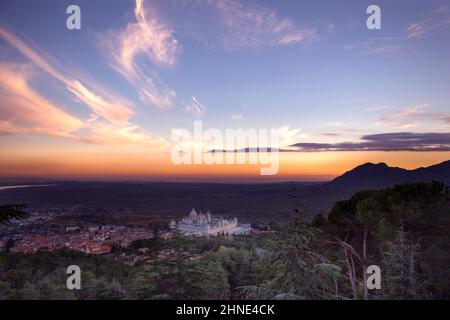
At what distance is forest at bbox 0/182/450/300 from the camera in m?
4.14

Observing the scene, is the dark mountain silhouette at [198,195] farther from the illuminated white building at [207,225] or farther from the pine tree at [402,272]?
the pine tree at [402,272]

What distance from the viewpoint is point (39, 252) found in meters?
9.20

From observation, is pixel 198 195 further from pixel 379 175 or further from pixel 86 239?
pixel 379 175

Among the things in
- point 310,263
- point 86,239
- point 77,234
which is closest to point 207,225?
point 86,239

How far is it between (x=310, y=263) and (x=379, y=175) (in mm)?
5854

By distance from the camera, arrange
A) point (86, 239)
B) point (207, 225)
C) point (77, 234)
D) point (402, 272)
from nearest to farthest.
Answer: point (402, 272), point (77, 234), point (86, 239), point (207, 225)

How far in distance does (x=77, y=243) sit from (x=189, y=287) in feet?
16.9

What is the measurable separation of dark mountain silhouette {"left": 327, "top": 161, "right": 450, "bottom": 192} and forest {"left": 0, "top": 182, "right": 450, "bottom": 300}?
102cm

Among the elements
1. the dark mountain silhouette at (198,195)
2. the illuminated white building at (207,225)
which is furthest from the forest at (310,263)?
the illuminated white building at (207,225)

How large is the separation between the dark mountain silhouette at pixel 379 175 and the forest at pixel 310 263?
1.02 meters

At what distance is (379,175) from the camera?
9086mm

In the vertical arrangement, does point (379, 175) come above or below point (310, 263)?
above
